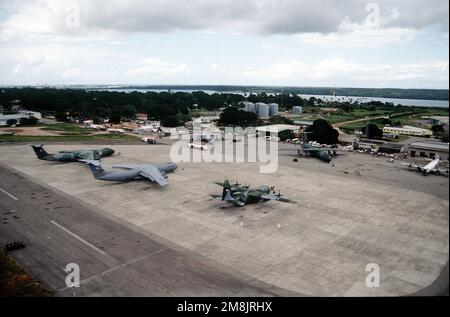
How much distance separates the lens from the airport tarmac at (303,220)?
34.8m

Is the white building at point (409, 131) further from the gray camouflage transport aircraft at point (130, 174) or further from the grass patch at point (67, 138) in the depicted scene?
the gray camouflage transport aircraft at point (130, 174)

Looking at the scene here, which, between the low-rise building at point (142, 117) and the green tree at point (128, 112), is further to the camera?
the low-rise building at point (142, 117)

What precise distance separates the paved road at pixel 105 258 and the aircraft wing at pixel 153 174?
13.2 meters

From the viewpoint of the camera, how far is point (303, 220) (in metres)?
48.4

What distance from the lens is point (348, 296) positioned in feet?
99.3

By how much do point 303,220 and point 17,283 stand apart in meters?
34.8

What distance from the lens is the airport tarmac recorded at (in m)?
34.8

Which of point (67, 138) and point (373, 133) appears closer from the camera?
point (67, 138)

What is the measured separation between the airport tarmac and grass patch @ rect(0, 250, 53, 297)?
13.3 metres

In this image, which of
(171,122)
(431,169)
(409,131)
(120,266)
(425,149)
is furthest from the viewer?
(171,122)

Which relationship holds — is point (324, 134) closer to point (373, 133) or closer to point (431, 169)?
→ point (373, 133)

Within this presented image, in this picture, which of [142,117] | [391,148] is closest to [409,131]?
[391,148]

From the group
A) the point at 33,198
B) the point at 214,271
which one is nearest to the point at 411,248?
the point at 214,271

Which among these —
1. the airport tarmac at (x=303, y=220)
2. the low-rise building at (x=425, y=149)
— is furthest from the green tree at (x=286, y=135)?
the airport tarmac at (x=303, y=220)
